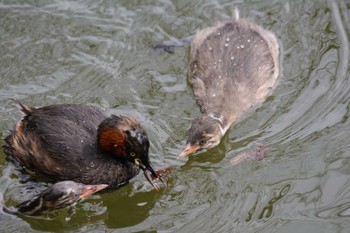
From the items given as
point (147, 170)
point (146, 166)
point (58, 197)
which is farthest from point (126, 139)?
point (58, 197)

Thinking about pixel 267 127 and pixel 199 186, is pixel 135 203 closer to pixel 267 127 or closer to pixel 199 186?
pixel 199 186

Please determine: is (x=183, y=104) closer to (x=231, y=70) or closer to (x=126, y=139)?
(x=231, y=70)

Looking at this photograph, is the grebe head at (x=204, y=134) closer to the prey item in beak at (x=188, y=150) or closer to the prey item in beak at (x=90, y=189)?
the prey item in beak at (x=188, y=150)

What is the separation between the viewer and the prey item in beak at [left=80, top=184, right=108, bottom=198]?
19.5ft

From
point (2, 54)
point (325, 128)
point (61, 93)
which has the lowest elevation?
point (325, 128)

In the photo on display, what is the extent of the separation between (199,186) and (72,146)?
1.15 meters

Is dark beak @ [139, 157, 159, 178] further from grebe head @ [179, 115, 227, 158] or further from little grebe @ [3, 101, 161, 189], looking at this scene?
grebe head @ [179, 115, 227, 158]

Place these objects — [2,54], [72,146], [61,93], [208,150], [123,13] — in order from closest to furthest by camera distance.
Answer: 1. [72,146]
2. [208,150]
3. [61,93]
4. [2,54]
5. [123,13]

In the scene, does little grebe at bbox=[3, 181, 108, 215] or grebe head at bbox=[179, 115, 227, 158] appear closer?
little grebe at bbox=[3, 181, 108, 215]

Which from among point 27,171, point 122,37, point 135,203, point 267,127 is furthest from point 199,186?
point 122,37

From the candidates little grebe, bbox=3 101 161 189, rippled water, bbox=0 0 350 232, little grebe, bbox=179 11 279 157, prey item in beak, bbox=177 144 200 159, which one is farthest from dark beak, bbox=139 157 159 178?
little grebe, bbox=179 11 279 157

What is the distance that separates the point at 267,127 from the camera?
22.9ft

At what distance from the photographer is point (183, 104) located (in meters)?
7.41

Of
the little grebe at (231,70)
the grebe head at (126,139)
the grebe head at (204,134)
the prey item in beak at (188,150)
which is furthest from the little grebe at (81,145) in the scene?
the little grebe at (231,70)
